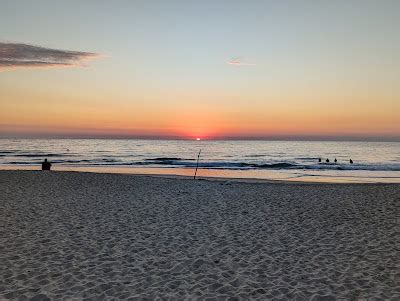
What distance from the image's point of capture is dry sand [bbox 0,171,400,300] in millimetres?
6617

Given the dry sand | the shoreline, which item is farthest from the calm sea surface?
the dry sand

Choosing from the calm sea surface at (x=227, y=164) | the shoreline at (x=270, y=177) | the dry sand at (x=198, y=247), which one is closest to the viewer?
the dry sand at (x=198, y=247)

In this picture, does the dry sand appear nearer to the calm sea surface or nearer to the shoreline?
the shoreline

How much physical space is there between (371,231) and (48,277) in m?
9.18

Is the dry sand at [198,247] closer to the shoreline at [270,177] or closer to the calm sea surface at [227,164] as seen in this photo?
the shoreline at [270,177]

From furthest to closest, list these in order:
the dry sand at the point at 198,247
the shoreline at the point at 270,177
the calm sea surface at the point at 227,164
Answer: the calm sea surface at the point at 227,164, the shoreline at the point at 270,177, the dry sand at the point at 198,247

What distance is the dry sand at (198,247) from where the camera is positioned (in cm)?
662

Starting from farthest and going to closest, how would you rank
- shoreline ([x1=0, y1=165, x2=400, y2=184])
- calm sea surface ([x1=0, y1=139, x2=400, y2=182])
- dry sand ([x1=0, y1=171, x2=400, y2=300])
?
calm sea surface ([x1=0, y1=139, x2=400, y2=182])
shoreline ([x1=0, y1=165, x2=400, y2=184])
dry sand ([x1=0, y1=171, x2=400, y2=300])

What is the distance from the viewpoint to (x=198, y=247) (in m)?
9.16

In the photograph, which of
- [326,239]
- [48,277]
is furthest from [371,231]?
[48,277]

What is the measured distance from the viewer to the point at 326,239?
32.6ft

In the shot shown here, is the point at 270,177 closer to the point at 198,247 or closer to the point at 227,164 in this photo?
the point at 227,164

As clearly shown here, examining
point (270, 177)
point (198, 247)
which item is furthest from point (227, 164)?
point (198, 247)

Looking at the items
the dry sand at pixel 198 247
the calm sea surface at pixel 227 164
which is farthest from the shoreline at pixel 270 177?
the dry sand at pixel 198 247
